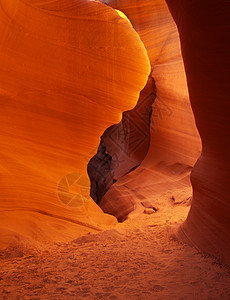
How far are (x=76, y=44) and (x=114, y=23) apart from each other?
800 millimetres

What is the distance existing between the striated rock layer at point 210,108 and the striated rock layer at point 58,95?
2.02 m

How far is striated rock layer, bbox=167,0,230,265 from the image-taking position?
7.79ft

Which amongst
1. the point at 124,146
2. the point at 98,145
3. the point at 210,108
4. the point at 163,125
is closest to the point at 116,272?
the point at 210,108

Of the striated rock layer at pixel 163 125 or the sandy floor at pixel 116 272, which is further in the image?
the striated rock layer at pixel 163 125

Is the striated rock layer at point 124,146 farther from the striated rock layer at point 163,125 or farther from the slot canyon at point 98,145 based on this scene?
the striated rock layer at point 163,125

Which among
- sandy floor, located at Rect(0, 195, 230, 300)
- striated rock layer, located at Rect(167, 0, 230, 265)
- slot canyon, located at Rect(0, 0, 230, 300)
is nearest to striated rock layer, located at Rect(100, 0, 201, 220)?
slot canyon, located at Rect(0, 0, 230, 300)

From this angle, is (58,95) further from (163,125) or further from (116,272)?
(163,125)

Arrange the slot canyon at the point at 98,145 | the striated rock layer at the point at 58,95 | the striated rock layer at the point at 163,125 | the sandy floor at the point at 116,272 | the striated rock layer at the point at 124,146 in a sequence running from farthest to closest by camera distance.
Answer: the striated rock layer at the point at 124,146 → the striated rock layer at the point at 163,125 → the striated rock layer at the point at 58,95 → the slot canyon at the point at 98,145 → the sandy floor at the point at 116,272

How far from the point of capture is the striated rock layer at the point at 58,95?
4.41 meters

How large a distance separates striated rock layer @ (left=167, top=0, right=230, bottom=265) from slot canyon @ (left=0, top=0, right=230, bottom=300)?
0.01 metres

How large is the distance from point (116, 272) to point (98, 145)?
3.55 m

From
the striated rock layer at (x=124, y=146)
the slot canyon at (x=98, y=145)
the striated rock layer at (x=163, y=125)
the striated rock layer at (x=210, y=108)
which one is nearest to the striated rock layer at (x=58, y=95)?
the slot canyon at (x=98, y=145)

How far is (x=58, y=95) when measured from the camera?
5.06m

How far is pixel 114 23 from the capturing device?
16.5ft
